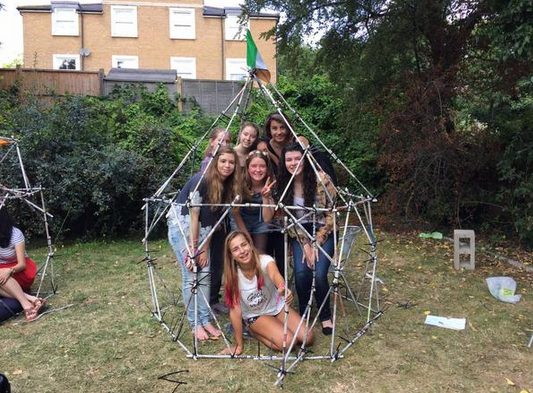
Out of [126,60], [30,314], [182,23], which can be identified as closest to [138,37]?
[126,60]

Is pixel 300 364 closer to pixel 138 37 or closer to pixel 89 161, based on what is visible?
pixel 89 161

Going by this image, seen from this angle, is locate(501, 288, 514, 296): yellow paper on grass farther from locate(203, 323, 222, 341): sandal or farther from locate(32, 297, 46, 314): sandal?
locate(32, 297, 46, 314): sandal

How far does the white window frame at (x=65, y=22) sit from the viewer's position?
21.5 m

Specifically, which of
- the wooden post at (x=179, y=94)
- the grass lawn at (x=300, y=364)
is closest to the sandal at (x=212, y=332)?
the grass lawn at (x=300, y=364)

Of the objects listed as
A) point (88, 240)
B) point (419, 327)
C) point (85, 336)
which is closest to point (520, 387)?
point (419, 327)

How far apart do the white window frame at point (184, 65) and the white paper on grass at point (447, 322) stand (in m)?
19.6

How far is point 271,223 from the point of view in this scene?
12.5 feet

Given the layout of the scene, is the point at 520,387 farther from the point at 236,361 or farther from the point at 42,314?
the point at 42,314

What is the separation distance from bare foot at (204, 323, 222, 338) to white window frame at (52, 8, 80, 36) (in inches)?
831

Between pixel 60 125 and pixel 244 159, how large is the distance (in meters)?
→ 4.49

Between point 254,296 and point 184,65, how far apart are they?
65.8 ft

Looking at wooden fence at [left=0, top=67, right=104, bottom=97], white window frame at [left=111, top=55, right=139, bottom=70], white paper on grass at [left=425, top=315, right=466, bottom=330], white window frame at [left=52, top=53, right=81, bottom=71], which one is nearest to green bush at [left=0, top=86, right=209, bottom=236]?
wooden fence at [left=0, top=67, right=104, bottom=97]

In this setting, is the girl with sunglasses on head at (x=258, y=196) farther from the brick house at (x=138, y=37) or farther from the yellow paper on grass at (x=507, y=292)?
the brick house at (x=138, y=37)

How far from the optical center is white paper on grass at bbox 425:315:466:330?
3.90 meters
